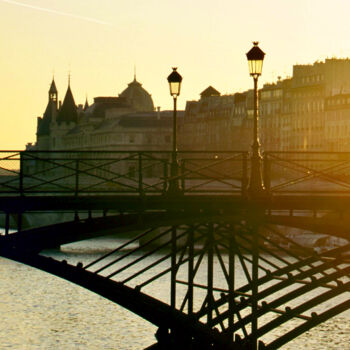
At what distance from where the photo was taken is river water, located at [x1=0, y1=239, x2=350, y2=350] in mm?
38125

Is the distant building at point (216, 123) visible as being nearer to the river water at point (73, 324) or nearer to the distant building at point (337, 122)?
the distant building at point (337, 122)

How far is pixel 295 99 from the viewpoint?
131125 mm

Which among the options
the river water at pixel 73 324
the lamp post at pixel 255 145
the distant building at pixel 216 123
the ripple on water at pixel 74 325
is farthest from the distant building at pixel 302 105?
Answer: the lamp post at pixel 255 145

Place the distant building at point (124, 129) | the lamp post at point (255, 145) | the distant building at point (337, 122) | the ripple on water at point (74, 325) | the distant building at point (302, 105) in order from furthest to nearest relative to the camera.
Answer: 1. the distant building at point (124, 129)
2. the distant building at point (302, 105)
3. the distant building at point (337, 122)
4. the ripple on water at point (74, 325)
5. the lamp post at point (255, 145)

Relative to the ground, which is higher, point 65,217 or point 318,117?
point 318,117

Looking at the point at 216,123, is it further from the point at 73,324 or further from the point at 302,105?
the point at 73,324

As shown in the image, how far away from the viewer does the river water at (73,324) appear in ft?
125

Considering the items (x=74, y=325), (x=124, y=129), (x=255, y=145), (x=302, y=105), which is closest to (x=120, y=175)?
(x=255, y=145)

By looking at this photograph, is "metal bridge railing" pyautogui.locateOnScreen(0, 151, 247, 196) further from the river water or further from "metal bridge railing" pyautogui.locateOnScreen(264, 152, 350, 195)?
the river water

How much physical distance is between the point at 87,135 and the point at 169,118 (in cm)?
1961

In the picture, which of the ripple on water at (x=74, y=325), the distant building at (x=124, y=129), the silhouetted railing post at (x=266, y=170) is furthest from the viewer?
the distant building at (x=124, y=129)

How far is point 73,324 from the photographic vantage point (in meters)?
43.1

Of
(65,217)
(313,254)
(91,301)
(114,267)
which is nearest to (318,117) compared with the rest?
(65,217)

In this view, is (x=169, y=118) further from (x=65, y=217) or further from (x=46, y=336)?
(x=46, y=336)
